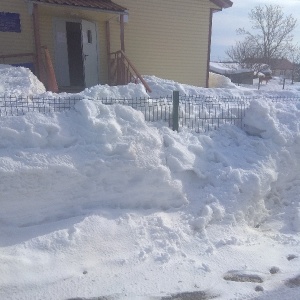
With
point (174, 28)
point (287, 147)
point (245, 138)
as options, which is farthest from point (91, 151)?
point (174, 28)

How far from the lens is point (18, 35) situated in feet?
34.5

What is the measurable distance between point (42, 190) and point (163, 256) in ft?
6.10

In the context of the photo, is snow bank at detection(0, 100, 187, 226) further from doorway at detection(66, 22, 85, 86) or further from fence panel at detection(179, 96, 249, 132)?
doorway at detection(66, 22, 85, 86)

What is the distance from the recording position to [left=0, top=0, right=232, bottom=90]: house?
1023 centimetres

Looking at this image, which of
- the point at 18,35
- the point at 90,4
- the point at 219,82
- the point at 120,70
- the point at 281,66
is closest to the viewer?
the point at 90,4

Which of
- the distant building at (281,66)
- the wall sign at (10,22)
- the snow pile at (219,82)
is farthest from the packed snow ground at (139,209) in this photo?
the distant building at (281,66)

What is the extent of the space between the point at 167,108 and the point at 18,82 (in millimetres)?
3540

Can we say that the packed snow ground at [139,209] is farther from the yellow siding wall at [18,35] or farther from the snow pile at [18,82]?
the yellow siding wall at [18,35]

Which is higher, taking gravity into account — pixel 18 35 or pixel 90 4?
pixel 90 4

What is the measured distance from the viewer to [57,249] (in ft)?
13.7

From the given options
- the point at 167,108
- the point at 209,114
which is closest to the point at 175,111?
the point at 167,108

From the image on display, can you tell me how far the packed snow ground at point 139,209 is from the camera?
382cm

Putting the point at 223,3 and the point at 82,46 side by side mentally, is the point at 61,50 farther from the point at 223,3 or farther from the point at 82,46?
the point at 223,3

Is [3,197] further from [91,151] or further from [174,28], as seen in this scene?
[174,28]
